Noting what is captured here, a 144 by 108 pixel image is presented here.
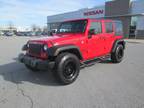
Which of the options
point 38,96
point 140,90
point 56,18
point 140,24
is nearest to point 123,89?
point 140,90

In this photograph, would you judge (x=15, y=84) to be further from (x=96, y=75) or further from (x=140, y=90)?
(x=140, y=90)

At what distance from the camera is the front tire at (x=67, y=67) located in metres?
4.50

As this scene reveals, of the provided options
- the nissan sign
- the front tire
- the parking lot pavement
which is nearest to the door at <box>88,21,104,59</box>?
the parking lot pavement

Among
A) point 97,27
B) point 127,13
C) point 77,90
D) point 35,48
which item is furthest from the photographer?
point 127,13

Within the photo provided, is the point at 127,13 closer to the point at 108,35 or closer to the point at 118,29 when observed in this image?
the point at 118,29

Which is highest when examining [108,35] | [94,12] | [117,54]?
[94,12]

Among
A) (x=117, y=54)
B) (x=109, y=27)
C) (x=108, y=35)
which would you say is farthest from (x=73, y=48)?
(x=117, y=54)

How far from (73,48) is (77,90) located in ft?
4.46

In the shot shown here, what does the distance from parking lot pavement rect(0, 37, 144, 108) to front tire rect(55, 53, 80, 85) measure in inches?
8.3

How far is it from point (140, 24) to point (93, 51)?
21582 millimetres

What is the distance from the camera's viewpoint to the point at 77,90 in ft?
13.9

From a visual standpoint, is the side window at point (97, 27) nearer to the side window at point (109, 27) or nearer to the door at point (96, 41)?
the door at point (96, 41)

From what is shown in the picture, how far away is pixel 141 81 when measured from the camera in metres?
4.82

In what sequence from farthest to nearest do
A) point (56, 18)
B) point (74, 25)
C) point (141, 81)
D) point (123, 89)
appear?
1. point (56, 18)
2. point (74, 25)
3. point (141, 81)
4. point (123, 89)
